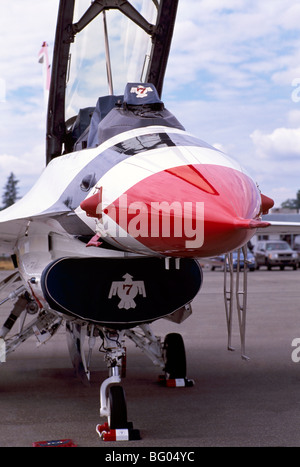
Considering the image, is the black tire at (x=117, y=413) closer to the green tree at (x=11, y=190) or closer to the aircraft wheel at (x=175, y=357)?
the aircraft wheel at (x=175, y=357)

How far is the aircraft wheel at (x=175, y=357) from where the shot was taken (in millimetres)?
7965

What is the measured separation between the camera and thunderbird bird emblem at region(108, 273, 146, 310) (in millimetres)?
5844

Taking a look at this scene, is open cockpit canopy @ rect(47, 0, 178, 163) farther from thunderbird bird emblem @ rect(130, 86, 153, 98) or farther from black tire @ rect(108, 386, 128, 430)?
black tire @ rect(108, 386, 128, 430)

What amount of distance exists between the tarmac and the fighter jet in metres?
0.42

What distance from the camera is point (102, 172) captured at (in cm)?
523

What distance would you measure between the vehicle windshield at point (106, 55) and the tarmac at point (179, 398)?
3207 millimetres

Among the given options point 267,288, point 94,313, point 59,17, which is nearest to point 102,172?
point 94,313

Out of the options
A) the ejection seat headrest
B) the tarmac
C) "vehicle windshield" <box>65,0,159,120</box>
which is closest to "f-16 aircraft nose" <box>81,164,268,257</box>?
the ejection seat headrest

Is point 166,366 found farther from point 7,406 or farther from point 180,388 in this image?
point 7,406

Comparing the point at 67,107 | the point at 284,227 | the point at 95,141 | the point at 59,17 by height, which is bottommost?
the point at 284,227

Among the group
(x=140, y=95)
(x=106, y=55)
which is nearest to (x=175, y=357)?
(x=140, y=95)

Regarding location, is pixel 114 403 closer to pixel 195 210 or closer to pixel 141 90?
pixel 195 210

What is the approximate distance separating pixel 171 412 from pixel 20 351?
4.87 metres

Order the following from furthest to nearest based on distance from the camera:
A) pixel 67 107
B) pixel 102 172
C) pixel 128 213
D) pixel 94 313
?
pixel 67 107 → pixel 94 313 → pixel 102 172 → pixel 128 213
